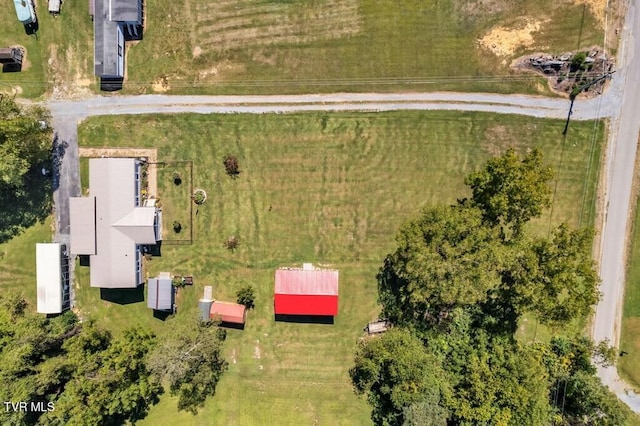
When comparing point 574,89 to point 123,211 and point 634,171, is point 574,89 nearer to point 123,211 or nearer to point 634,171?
point 634,171

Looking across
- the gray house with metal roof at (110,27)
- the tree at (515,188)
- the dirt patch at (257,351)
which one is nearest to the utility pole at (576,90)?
the tree at (515,188)

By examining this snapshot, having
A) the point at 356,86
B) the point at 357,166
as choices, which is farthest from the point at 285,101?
the point at 357,166

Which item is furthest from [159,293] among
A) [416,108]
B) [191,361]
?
[416,108]

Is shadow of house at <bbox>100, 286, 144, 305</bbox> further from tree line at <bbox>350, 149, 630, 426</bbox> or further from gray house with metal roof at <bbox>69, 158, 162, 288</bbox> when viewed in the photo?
tree line at <bbox>350, 149, 630, 426</bbox>

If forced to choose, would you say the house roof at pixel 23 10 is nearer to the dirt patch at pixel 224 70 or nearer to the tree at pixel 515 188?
the dirt patch at pixel 224 70

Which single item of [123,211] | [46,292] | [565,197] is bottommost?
[46,292]

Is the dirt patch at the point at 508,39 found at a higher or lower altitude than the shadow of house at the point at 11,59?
higher
